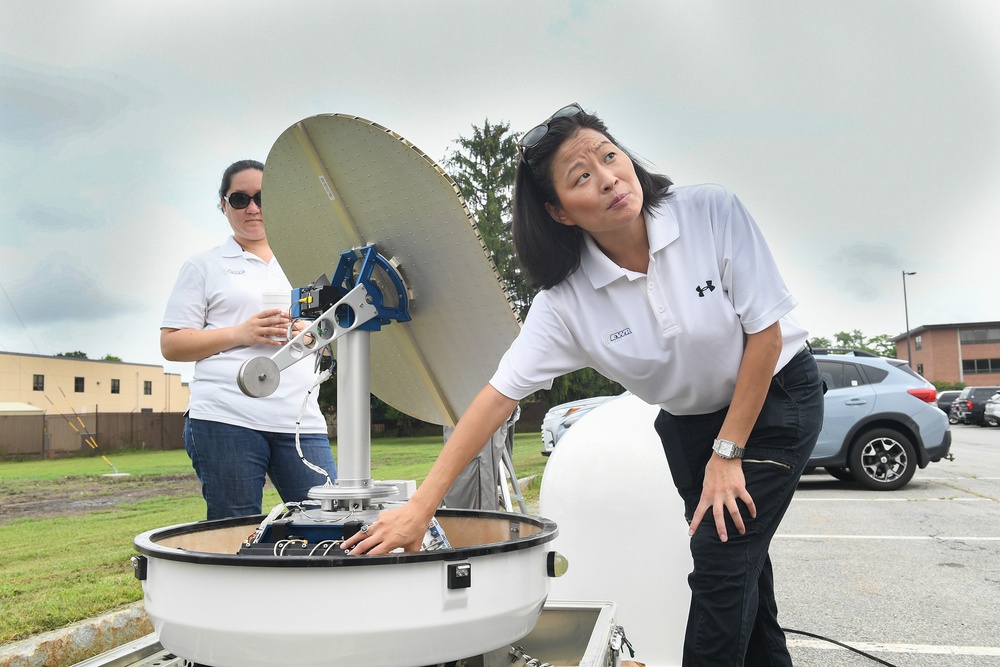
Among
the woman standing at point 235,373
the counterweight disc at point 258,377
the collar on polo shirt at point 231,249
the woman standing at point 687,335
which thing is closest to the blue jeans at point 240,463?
the woman standing at point 235,373

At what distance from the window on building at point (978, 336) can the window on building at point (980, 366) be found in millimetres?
1554

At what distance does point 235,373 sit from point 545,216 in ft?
3.88

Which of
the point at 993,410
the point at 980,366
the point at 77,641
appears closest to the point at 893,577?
the point at 77,641

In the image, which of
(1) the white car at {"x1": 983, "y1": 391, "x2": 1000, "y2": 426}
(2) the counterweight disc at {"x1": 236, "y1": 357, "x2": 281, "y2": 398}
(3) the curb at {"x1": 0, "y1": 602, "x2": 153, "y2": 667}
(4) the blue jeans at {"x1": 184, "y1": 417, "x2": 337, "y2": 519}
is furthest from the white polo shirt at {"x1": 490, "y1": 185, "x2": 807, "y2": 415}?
(1) the white car at {"x1": 983, "y1": 391, "x2": 1000, "y2": 426}

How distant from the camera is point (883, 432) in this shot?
9.70 metres

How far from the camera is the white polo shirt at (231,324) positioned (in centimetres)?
254

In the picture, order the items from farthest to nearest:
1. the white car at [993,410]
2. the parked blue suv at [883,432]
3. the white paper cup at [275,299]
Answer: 1. the white car at [993,410]
2. the parked blue suv at [883,432]
3. the white paper cup at [275,299]

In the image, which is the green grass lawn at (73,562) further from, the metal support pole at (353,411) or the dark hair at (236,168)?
the metal support pole at (353,411)

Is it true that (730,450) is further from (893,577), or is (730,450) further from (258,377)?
(893,577)

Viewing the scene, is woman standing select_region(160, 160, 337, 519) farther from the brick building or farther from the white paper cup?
the brick building

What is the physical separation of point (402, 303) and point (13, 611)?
9.49 feet

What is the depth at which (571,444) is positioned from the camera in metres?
3.26

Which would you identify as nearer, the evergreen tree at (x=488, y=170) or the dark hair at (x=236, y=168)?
the dark hair at (x=236, y=168)

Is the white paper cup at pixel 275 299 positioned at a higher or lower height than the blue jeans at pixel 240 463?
higher
